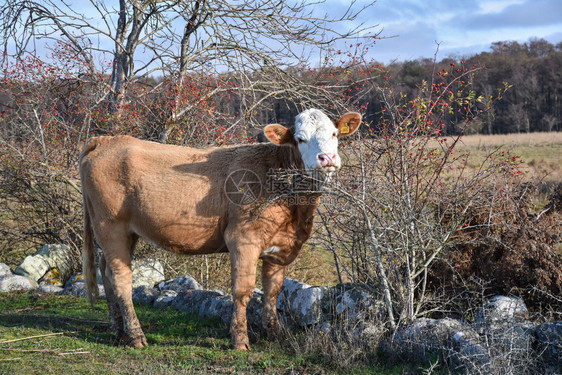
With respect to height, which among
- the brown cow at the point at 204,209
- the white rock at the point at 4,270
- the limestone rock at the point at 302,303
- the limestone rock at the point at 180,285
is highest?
the brown cow at the point at 204,209

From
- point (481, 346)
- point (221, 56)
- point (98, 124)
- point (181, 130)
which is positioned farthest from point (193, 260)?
point (481, 346)

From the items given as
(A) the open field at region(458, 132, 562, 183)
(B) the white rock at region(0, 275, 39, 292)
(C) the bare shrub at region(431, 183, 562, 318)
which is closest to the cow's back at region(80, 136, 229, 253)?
(C) the bare shrub at region(431, 183, 562, 318)

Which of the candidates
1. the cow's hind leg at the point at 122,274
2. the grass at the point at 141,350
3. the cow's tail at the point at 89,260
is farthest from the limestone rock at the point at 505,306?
the cow's tail at the point at 89,260

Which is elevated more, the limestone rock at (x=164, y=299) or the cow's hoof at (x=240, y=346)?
the cow's hoof at (x=240, y=346)

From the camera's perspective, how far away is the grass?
546 centimetres

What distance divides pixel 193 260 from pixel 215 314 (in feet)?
13.1

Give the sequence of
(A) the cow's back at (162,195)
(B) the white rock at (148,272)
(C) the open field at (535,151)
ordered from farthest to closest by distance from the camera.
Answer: (C) the open field at (535,151), (B) the white rock at (148,272), (A) the cow's back at (162,195)

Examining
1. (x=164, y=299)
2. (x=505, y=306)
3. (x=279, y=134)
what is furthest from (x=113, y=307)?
(x=505, y=306)

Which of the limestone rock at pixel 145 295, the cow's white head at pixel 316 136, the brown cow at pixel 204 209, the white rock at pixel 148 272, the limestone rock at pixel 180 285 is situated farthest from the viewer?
the white rock at pixel 148 272

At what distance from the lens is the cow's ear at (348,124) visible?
249 inches

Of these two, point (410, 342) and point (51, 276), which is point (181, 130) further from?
point (410, 342)

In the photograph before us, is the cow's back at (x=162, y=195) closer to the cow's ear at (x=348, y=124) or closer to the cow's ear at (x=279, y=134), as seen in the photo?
the cow's ear at (x=279, y=134)

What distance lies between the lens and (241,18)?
1172 cm

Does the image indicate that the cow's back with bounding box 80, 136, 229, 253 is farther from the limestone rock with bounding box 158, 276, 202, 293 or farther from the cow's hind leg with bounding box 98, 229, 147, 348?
the limestone rock with bounding box 158, 276, 202, 293
